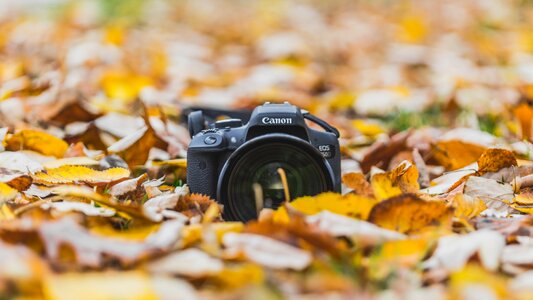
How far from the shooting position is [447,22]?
588cm

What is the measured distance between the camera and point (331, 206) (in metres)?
1.45

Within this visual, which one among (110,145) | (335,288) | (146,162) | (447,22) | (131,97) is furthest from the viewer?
(447,22)

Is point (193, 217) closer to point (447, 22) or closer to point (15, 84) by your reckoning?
point (15, 84)

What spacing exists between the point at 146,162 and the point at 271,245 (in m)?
1.00

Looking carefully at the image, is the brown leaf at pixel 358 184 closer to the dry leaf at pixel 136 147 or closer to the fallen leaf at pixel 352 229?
the fallen leaf at pixel 352 229

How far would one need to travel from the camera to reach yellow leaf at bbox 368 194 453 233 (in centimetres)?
145

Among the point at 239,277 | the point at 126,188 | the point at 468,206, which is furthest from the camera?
the point at 126,188

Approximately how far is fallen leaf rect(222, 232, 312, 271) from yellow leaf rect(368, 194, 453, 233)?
25 centimetres

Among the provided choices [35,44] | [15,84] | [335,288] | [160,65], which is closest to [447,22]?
[160,65]

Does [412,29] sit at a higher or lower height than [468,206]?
lower

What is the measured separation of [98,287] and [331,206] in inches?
21.2

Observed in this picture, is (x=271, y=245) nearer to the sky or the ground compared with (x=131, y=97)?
nearer to the sky

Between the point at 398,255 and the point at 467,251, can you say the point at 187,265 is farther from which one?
the point at 467,251

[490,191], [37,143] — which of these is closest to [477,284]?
[490,191]
